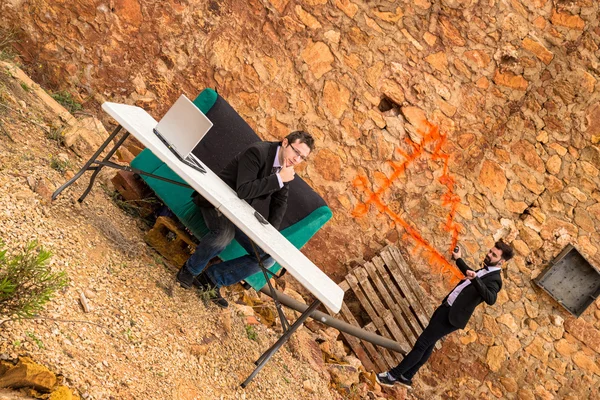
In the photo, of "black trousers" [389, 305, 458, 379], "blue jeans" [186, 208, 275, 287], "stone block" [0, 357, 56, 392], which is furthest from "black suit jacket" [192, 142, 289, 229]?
"black trousers" [389, 305, 458, 379]

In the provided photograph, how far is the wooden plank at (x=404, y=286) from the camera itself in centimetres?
540

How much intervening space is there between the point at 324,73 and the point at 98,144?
1.95 meters

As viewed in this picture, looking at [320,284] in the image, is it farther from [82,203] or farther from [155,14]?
[155,14]

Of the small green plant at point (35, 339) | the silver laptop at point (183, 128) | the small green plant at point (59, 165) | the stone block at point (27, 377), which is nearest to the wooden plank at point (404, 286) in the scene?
the silver laptop at point (183, 128)

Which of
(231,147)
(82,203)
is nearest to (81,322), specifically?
(82,203)

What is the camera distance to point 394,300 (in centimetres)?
544

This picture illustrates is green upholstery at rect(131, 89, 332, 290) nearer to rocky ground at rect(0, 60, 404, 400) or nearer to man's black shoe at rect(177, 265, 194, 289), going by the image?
rocky ground at rect(0, 60, 404, 400)

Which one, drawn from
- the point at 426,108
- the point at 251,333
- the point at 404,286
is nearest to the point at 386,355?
the point at 404,286

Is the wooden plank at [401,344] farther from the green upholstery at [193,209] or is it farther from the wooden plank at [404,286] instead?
the green upholstery at [193,209]

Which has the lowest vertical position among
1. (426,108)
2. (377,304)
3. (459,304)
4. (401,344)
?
(401,344)

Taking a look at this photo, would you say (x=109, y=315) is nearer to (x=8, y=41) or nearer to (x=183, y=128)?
(x=183, y=128)

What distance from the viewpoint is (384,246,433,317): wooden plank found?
5.43 metres

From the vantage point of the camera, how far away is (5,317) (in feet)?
7.57

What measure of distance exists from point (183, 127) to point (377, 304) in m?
2.88
